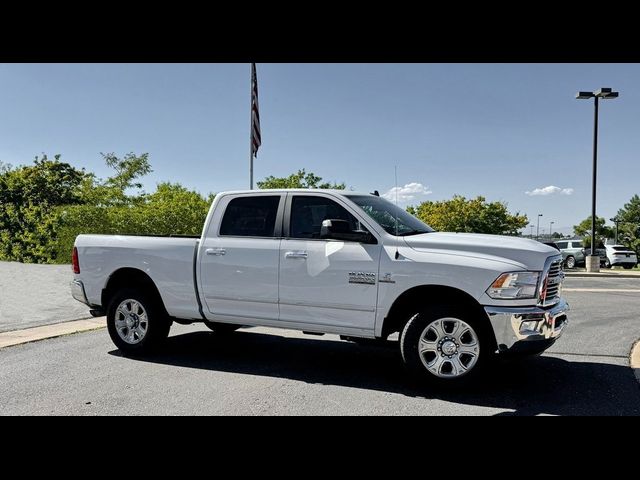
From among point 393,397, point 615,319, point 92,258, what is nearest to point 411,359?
point 393,397

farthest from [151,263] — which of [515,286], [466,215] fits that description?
[466,215]

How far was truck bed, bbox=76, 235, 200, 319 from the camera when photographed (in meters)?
6.31

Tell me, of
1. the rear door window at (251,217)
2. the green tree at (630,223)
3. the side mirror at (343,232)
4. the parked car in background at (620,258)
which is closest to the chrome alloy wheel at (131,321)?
the rear door window at (251,217)

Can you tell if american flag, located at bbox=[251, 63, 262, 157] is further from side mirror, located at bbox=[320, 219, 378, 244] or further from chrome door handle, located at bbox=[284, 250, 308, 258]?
side mirror, located at bbox=[320, 219, 378, 244]

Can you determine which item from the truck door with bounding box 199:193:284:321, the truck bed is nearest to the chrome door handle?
the truck door with bounding box 199:193:284:321

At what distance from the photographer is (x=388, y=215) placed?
589 cm

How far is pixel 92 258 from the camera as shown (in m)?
6.89

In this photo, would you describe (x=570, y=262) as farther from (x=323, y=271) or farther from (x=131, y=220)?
(x=323, y=271)

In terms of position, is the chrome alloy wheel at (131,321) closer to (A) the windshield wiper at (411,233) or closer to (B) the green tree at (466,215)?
(A) the windshield wiper at (411,233)

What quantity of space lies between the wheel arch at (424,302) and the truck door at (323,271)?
0.70 ft
